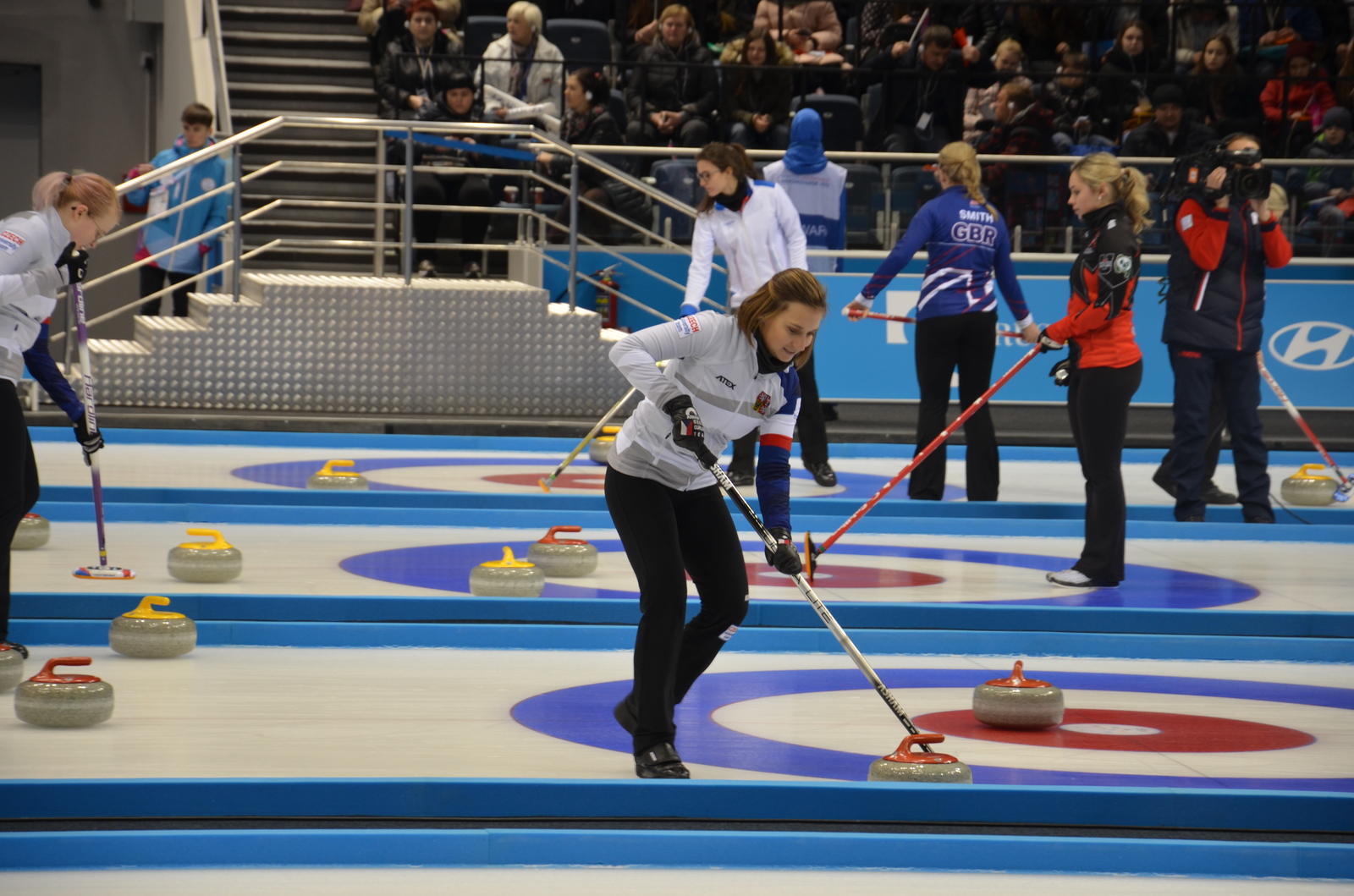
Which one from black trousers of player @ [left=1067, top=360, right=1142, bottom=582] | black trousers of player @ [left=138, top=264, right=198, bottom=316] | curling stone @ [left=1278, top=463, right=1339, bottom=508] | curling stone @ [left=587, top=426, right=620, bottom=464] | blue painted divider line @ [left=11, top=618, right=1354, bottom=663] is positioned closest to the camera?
blue painted divider line @ [left=11, top=618, right=1354, bottom=663]

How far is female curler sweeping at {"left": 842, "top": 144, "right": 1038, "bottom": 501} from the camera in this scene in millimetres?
8219

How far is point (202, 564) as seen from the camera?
20.0 feet

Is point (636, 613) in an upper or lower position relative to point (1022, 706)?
lower

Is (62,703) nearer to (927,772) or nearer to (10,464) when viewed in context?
(10,464)

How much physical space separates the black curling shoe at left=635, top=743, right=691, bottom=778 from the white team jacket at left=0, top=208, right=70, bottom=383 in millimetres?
2314

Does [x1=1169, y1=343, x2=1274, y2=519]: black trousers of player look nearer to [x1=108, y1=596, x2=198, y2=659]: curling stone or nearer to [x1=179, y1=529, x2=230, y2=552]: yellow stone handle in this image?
[x1=179, y1=529, x2=230, y2=552]: yellow stone handle

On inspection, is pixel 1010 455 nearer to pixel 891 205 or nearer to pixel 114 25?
pixel 891 205

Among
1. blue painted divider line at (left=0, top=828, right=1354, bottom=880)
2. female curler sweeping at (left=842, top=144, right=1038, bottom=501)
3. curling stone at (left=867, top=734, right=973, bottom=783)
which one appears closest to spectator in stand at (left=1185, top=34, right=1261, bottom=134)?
female curler sweeping at (left=842, top=144, right=1038, bottom=501)

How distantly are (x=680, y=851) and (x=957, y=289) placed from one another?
513 centimetres

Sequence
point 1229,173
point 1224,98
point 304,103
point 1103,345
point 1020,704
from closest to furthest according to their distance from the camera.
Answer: point 1020,704 < point 1103,345 < point 1229,173 < point 1224,98 < point 304,103

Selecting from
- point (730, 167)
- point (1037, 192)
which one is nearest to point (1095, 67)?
point (1037, 192)

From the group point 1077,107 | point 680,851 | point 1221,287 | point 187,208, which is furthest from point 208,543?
point 1077,107

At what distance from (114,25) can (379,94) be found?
3.58 meters

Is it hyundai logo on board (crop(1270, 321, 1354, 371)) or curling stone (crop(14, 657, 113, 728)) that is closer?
curling stone (crop(14, 657, 113, 728))
